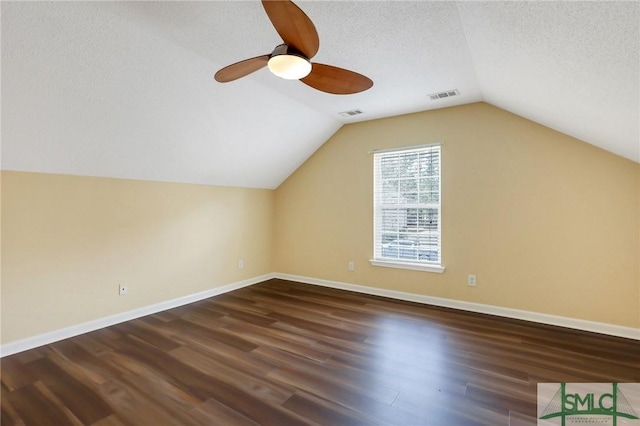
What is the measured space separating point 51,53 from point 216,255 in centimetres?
286

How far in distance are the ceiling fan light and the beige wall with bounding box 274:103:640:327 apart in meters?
2.60

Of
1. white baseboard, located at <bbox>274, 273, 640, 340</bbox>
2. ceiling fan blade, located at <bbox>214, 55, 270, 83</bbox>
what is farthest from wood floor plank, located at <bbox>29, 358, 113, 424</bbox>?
white baseboard, located at <bbox>274, 273, 640, 340</bbox>

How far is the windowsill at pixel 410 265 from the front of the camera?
3760mm

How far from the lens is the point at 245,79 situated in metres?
2.83

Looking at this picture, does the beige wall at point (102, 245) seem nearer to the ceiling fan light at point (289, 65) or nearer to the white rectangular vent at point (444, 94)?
the ceiling fan light at point (289, 65)

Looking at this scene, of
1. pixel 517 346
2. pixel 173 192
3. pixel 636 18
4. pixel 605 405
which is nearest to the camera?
pixel 636 18

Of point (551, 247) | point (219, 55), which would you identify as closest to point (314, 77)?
point (219, 55)

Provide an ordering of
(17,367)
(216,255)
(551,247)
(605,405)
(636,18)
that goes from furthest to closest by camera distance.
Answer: (216,255), (551,247), (17,367), (605,405), (636,18)

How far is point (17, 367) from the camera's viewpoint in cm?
Result: 231

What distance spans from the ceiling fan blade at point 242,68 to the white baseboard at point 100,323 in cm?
276

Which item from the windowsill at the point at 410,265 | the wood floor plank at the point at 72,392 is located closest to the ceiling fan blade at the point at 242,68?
the wood floor plank at the point at 72,392

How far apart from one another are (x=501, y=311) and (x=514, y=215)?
1.08m

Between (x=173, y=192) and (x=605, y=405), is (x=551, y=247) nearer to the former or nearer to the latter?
(x=605, y=405)

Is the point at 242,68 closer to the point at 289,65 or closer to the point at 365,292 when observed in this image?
the point at 289,65
